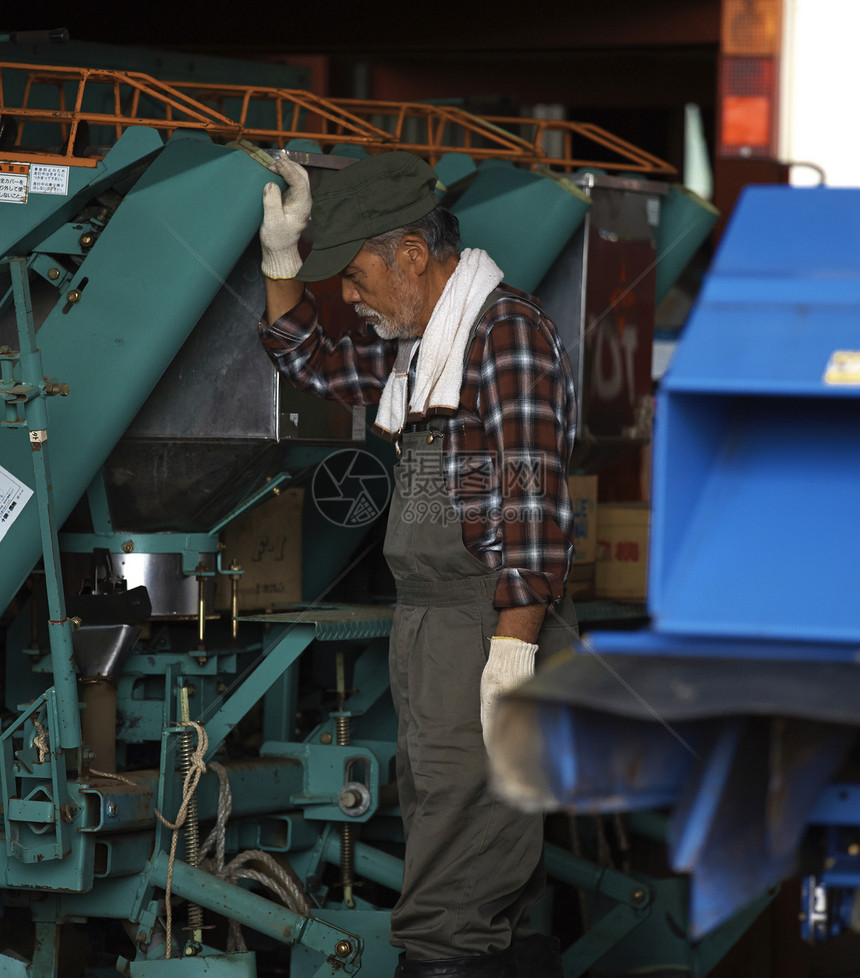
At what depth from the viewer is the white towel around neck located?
3062 mm

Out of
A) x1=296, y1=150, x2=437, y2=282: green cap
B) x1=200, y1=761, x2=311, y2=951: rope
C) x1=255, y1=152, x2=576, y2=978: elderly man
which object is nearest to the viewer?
x1=255, y1=152, x2=576, y2=978: elderly man

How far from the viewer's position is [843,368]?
1.53 metres

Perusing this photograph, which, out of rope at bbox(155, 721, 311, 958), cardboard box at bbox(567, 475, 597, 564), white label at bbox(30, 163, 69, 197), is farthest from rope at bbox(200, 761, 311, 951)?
white label at bbox(30, 163, 69, 197)

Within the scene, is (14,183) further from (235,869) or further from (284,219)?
(235,869)

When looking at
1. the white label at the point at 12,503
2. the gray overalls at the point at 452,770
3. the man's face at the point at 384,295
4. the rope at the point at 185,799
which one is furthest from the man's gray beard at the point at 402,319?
the rope at the point at 185,799

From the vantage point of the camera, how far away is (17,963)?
11.4ft

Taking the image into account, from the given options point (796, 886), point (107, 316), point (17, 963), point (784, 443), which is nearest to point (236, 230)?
point (107, 316)

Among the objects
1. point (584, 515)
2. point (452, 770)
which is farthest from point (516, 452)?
point (584, 515)

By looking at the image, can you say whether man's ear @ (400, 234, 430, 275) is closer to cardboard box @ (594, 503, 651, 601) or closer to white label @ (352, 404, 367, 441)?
white label @ (352, 404, 367, 441)

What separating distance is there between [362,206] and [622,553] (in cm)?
193

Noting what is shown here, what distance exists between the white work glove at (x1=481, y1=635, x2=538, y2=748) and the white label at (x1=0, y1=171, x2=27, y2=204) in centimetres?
164

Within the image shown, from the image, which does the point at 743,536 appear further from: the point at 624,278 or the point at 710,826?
the point at 624,278

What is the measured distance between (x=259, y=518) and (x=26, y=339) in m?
1.14

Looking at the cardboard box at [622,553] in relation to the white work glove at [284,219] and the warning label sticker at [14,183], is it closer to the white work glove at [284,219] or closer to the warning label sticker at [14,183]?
the white work glove at [284,219]
